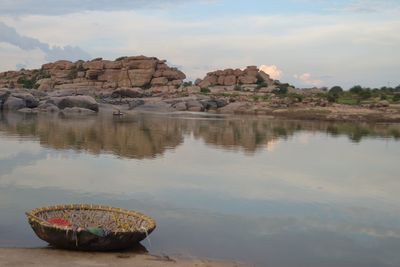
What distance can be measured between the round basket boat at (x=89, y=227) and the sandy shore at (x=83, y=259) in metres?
0.15

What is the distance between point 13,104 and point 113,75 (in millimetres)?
42627

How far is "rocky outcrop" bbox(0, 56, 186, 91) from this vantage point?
92812 millimetres

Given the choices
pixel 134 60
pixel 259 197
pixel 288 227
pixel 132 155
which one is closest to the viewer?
pixel 288 227

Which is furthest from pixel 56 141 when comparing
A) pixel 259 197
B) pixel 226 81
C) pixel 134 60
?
pixel 226 81

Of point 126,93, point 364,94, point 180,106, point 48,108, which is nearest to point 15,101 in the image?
point 48,108

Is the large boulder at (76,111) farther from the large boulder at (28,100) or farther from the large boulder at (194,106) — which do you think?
the large boulder at (194,106)

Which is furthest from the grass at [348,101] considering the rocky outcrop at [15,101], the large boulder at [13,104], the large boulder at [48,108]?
the large boulder at [13,104]

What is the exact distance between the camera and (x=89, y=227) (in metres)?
8.55

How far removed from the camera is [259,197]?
13883mm

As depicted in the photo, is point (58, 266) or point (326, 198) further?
point (326, 198)

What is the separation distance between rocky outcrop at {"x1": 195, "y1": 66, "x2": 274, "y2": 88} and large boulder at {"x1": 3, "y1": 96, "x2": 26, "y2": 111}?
51.9 meters

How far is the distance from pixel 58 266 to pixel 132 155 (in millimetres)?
12909

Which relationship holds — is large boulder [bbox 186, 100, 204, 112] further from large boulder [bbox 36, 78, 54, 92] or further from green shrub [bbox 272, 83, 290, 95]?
large boulder [bbox 36, 78, 54, 92]

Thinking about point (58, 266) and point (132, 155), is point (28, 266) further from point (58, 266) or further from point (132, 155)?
point (132, 155)
